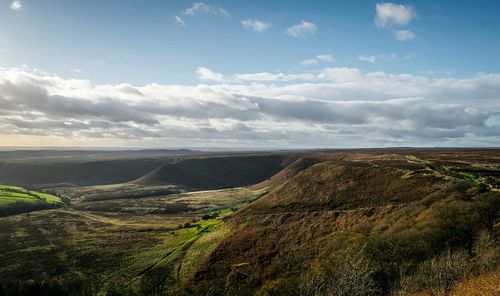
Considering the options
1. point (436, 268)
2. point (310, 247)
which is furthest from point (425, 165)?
point (436, 268)

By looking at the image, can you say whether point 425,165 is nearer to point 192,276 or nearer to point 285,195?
point 285,195

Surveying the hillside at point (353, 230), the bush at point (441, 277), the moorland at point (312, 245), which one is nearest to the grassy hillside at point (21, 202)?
the moorland at point (312, 245)

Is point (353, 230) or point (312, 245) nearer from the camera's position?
point (353, 230)

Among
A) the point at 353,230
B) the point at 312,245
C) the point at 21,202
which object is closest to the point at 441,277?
the point at 353,230

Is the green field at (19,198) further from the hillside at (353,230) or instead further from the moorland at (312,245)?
the hillside at (353,230)

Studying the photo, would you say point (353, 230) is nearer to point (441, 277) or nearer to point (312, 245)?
point (312, 245)

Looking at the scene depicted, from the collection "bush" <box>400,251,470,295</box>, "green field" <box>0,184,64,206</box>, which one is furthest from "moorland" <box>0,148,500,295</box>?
"green field" <box>0,184,64,206</box>

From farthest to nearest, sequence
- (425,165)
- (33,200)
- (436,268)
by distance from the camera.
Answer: (33,200), (425,165), (436,268)

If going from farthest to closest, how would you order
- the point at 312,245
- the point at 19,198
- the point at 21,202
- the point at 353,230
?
the point at 19,198 → the point at 21,202 → the point at 312,245 → the point at 353,230
